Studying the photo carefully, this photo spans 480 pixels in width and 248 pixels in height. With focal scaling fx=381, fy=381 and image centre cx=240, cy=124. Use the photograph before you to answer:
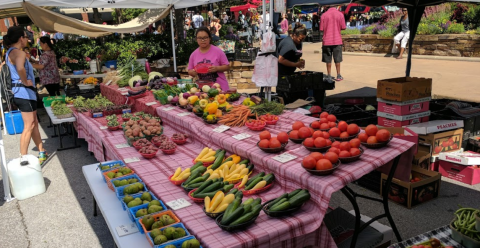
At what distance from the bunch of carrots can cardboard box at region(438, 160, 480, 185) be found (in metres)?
3.02

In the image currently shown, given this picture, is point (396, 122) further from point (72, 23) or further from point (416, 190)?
point (72, 23)

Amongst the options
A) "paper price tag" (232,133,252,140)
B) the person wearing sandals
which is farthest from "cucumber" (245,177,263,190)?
the person wearing sandals

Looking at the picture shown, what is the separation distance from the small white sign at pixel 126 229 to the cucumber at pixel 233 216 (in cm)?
85

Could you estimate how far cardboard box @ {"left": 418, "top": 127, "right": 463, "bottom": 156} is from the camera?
5.41m

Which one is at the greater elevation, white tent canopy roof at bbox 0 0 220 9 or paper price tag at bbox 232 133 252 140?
white tent canopy roof at bbox 0 0 220 9

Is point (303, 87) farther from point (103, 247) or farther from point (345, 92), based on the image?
point (103, 247)

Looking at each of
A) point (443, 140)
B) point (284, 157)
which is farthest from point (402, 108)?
point (284, 157)

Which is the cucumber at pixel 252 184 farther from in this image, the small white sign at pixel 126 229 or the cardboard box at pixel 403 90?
the cardboard box at pixel 403 90

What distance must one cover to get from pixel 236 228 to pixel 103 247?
81.1 inches

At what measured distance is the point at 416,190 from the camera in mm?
4551

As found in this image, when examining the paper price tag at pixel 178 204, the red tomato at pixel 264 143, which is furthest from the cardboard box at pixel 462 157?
the paper price tag at pixel 178 204

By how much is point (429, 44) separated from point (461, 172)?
36.7 feet

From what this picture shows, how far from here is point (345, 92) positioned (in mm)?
10094

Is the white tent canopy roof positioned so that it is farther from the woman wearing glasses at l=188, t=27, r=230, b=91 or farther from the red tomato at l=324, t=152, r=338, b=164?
the red tomato at l=324, t=152, r=338, b=164
